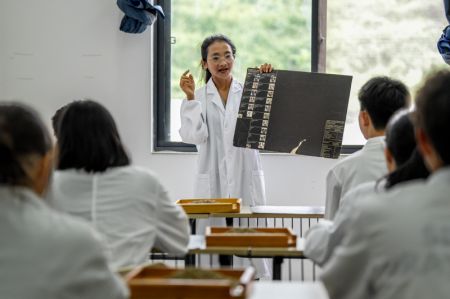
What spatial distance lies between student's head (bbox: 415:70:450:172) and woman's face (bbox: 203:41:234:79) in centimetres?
309

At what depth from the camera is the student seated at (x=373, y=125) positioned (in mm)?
2791

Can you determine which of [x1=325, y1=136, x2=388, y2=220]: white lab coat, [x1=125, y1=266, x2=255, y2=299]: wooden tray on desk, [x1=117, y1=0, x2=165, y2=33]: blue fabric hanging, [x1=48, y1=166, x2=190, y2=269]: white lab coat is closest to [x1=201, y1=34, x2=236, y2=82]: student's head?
[x1=117, y1=0, x2=165, y2=33]: blue fabric hanging

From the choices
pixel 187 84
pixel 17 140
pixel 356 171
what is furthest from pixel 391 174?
pixel 187 84

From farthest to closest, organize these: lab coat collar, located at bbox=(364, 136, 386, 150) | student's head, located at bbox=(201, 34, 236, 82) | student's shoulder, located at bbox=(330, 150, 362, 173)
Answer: student's head, located at bbox=(201, 34, 236, 82)
student's shoulder, located at bbox=(330, 150, 362, 173)
lab coat collar, located at bbox=(364, 136, 386, 150)

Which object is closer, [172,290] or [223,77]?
[172,290]

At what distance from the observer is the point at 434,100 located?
133 cm

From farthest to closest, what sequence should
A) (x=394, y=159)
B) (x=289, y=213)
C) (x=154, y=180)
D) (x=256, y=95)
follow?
(x=256, y=95)
(x=289, y=213)
(x=154, y=180)
(x=394, y=159)

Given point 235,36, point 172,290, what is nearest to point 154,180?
point 172,290

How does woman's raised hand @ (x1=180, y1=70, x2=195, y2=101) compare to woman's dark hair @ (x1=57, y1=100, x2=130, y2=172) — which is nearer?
woman's dark hair @ (x1=57, y1=100, x2=130, y2=172)

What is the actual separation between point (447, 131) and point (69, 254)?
75cm

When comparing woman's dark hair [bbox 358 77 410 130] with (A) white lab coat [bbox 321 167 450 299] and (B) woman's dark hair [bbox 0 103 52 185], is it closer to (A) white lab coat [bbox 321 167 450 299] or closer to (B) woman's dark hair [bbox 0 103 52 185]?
(A) white lab coat [bbox 321 167 450 299]

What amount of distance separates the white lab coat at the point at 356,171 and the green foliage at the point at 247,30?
238 centimetres

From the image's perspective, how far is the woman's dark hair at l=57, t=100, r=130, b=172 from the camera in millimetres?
2150

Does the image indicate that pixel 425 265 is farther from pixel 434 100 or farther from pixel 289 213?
pixel 289 213
